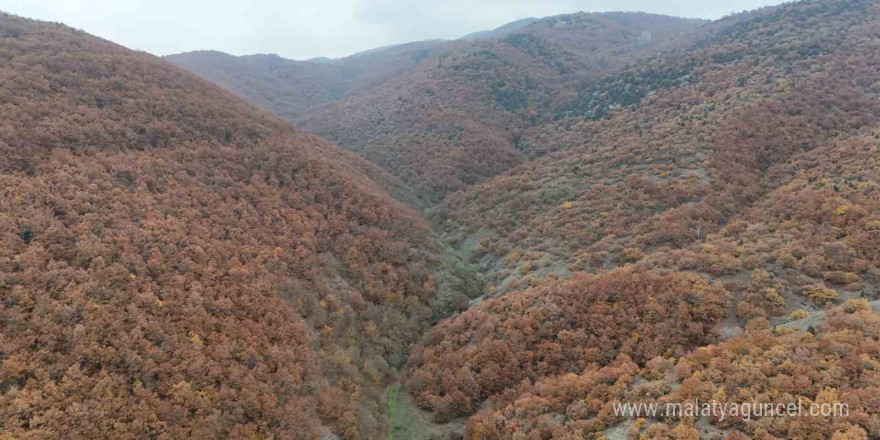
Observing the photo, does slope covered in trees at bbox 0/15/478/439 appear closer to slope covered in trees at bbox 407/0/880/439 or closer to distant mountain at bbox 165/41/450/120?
slope covered in trees at bbox 407/0/880/439

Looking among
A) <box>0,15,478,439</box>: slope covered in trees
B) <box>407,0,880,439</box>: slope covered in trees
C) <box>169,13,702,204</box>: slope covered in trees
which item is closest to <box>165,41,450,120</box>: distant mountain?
<box>169,13,702,204</box>: slope covered in trees

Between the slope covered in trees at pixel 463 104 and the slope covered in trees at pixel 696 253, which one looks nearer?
the slope covered in trees at pixel 696 253

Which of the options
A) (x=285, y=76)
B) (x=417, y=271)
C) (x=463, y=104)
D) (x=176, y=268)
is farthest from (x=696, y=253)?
(x=285, y=76)

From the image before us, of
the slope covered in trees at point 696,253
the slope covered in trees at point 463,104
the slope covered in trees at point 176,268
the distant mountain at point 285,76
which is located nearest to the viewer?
the slope covered in trees at point 176,268

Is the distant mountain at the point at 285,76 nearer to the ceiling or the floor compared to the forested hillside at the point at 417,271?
nearer to the ceiling

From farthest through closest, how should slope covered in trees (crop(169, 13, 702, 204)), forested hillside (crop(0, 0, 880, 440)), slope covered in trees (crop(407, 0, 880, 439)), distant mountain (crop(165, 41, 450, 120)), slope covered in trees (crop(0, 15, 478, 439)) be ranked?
1. distant mountain (crop(165, 41, 450, 120))
2. slope covered in trees (crop(169, 13, 702, 204))
3. slope covered in trees (crop(407, 0, 880, 439))
4. forested hillside (crop(0, 0, 880, 440))
5. slope covered in trees (crop(0, 15, 478, 439))

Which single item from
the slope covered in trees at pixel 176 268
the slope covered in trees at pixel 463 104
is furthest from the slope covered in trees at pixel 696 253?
the slope covered in trees at pixel 463 104

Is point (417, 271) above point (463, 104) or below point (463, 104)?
below

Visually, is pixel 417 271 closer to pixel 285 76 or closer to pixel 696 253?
pixel 696 253

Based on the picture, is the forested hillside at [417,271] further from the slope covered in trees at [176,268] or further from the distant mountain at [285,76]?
the distant mountain at [285,76]
